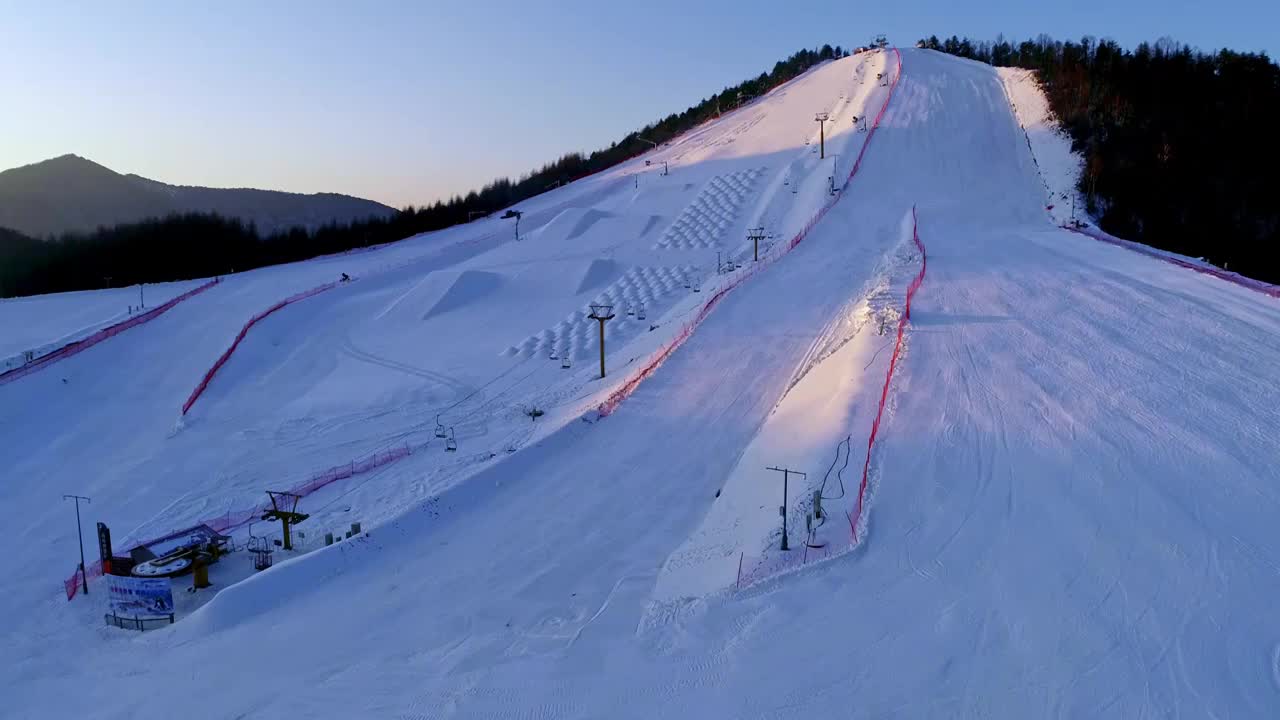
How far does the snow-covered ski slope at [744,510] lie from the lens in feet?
24.5

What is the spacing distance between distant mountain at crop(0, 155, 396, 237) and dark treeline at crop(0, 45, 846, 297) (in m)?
16.2

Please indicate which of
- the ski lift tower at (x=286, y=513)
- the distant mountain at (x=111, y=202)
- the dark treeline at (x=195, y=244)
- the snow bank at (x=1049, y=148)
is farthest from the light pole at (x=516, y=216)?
the distant mountain at (x=111, y=202)

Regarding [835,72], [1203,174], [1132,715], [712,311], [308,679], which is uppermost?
[835,72]

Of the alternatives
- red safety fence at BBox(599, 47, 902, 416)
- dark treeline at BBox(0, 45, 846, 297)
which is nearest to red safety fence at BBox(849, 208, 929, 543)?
red safety fence at BBox(599, 47, 902, 416)

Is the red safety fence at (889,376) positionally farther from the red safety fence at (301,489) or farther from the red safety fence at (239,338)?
the red safety fence at (239,338)

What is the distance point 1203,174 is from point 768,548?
96.0 ft

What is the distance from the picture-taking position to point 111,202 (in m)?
78.0

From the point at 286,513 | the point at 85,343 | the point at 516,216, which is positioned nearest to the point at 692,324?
the point at 286,513

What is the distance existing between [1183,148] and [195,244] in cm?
4354

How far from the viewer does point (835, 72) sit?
59.3 m

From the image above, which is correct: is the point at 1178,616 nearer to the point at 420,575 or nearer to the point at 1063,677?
the point at 1063,677

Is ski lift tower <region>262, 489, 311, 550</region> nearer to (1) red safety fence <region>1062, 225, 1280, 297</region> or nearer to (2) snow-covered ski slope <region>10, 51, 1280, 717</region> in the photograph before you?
(2) snow-covered ski slope <region>10, 51, 1280, 717</region>

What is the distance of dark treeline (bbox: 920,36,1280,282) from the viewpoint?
27.9m

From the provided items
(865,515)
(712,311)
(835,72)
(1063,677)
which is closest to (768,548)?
(865,515)
